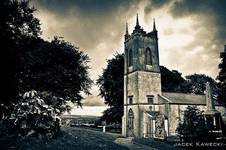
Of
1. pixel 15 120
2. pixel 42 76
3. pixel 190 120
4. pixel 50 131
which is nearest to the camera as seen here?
pixel 15 120

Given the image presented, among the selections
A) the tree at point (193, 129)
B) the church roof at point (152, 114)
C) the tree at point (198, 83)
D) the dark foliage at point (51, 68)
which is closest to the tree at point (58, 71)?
the dark foliage at point (51, 68)

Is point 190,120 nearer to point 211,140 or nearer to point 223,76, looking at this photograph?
point 211,140

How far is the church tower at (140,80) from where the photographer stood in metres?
33.8

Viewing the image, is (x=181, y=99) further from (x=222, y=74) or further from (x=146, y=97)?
(x=222, y=74)

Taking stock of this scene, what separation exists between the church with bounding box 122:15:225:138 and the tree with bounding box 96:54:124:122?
19.9 ft

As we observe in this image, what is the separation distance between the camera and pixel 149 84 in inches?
1383

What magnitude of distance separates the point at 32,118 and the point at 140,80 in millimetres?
20733

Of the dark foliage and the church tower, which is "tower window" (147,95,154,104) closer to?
the church tower

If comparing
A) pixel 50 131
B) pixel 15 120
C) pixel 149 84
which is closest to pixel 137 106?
pixel 149 84

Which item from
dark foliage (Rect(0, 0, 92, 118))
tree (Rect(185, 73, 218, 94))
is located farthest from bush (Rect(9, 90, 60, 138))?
tree (Rect(185, 73, 218, 94))

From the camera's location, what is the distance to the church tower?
33.8m

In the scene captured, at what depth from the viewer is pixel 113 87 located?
4378 cm

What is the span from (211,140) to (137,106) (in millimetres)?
16155

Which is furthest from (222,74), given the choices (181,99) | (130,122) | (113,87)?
(113,87)
